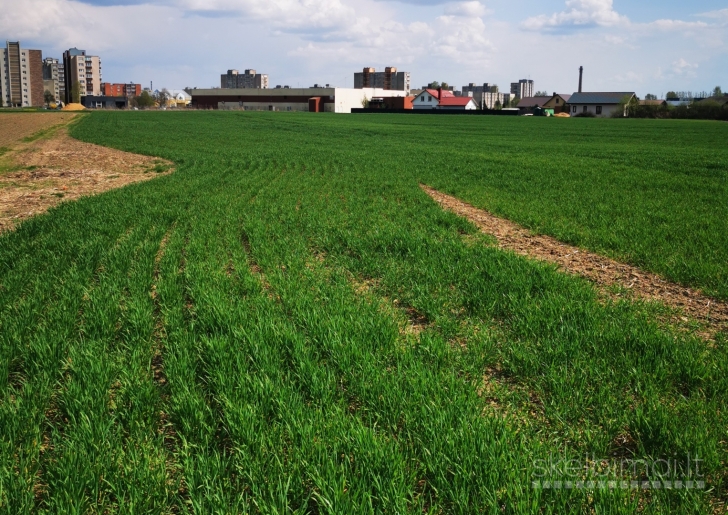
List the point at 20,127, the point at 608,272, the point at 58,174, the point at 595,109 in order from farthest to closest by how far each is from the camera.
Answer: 1. the point at 595,109
2. the point at 20,127
3. the point at 58,174
4. the point at 608,272

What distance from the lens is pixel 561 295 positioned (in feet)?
22.7

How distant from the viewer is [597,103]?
12050cm

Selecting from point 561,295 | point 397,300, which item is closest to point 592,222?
point 561,295

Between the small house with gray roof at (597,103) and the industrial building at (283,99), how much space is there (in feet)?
182

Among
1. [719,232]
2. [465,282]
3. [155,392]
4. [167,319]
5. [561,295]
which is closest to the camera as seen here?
[155,392]

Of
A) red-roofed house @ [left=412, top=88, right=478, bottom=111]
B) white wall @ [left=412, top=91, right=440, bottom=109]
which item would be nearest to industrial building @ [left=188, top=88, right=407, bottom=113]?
white wall @ [left=412, top=91, right=440, bottom=109]

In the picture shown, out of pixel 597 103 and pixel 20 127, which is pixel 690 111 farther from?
pixel 20 127

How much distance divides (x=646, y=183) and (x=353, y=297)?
45.1ft

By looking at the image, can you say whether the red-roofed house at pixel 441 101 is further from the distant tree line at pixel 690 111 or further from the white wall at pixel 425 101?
the distant tree line at pixel 690 111

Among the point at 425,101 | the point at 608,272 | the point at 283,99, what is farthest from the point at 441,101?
the point at 608,272

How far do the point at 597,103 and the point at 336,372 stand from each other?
13013 centimetres

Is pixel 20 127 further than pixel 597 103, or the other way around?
pixel 597 103

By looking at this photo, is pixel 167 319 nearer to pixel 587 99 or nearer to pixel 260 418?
pixel 260 418

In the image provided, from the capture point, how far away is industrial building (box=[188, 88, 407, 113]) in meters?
146
